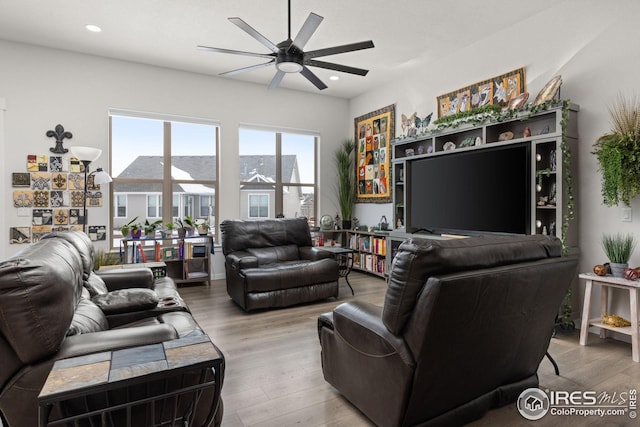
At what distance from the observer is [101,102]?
4.85 metres

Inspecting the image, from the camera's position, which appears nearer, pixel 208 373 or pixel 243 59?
pixel 208 373

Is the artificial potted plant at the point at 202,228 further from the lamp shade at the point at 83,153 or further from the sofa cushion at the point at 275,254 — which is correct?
the lamp shade at the point at 83,153

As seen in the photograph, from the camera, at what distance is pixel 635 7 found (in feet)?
10.1

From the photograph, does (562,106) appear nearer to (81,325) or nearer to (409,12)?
(409,12)

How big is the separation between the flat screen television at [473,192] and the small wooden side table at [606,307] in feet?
2.44

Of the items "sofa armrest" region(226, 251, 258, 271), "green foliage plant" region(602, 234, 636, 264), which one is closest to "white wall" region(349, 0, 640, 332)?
"green foliage plant" region(602, 234, 636, 264)

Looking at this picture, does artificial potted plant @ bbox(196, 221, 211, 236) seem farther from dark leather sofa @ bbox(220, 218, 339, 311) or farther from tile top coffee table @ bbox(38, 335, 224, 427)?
tile top coffee table @ bbox(38, 335, 224, 427)

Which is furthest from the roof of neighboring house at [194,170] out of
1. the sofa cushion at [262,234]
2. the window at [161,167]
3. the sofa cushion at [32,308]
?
the sofa cushion at [32,308]

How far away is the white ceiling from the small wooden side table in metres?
2.73

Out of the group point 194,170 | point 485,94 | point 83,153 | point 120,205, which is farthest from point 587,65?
point 120,205

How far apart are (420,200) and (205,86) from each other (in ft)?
12.1

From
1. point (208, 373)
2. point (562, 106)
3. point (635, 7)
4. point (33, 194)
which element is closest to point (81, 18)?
point (33, 194)

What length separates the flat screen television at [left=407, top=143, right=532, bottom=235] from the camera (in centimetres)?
363

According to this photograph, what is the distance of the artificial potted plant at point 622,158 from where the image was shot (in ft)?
9.41
